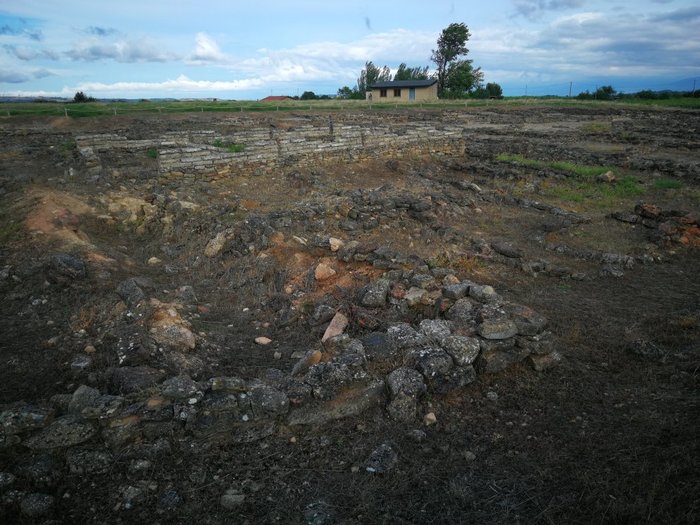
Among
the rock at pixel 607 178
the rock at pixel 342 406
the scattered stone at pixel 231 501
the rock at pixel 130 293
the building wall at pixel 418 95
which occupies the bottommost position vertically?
the scattered stone at pixel 231 501

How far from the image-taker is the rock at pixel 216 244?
27.3 feet

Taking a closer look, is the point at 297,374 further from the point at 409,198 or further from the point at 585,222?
the point at 585,222

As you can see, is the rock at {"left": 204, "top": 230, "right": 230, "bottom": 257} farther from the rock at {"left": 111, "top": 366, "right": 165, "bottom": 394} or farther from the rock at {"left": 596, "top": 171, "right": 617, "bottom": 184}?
the rock at {"left": 596, "top": 171, "right": 617, "bottom": 184}

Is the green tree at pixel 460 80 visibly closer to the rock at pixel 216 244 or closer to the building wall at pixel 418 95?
the building wall at pixel 418 95

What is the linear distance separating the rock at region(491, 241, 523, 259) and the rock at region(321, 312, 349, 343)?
419 cm

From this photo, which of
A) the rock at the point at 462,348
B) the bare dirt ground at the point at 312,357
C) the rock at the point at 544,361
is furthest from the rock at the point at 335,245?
the rock at the point at 544,361

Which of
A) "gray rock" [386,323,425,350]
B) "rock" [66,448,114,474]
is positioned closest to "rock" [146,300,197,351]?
"rock" [66,448,114,474]

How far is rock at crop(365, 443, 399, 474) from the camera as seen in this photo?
138 inches

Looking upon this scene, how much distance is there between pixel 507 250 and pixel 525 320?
11.9 feet

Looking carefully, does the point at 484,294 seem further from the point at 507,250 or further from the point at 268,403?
the point at 268,403

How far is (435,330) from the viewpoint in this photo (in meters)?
4.89

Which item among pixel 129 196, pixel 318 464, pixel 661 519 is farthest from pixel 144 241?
pixel 661 519

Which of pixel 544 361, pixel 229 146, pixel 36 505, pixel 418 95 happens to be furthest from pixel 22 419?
pixel 418 95

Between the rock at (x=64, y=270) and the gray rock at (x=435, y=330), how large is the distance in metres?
5.37
